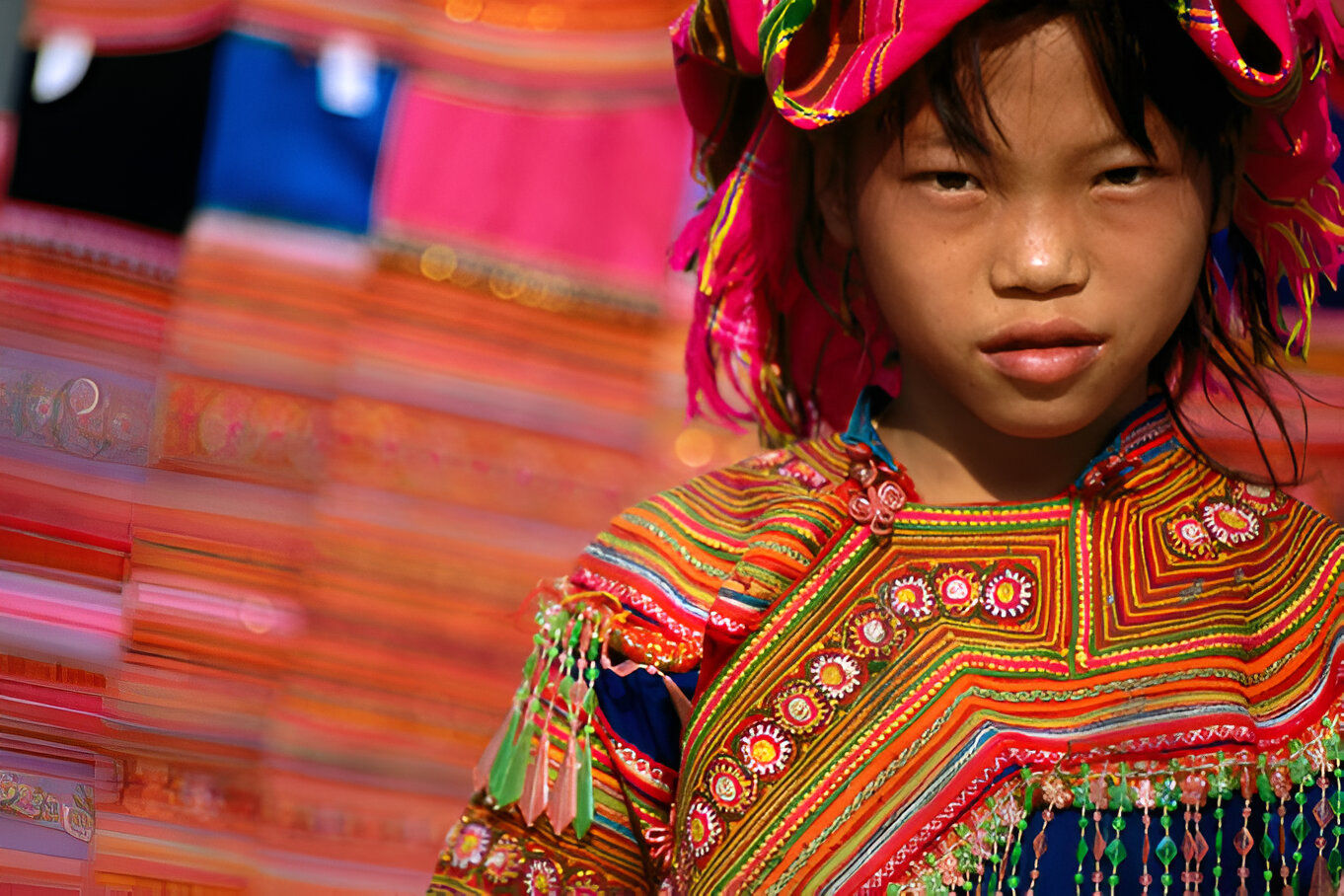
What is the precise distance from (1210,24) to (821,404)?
49 centimetres

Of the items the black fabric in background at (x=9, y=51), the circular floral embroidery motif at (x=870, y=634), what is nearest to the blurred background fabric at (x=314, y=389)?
the black fabric in background at (x=9, y=51)

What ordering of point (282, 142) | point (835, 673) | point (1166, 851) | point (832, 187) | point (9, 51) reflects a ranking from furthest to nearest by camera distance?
point (282, 142) → point (9, 51) → point (832, 187) → point (835, 673) → point (1166, 851)

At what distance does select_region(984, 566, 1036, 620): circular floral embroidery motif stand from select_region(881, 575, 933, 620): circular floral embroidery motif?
43mm

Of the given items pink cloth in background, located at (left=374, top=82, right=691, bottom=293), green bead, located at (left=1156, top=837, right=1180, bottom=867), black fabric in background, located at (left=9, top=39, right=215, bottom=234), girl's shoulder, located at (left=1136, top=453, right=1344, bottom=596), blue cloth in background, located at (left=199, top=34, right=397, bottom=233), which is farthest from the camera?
pink cloth in background, located at (left=374, top=82, right=691, bottom=293)

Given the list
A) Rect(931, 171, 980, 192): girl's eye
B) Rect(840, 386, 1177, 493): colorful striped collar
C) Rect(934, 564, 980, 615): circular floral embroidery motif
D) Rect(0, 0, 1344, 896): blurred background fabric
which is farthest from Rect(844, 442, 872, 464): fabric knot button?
Rect(0, 0, 1344, 896): blurred background fabric

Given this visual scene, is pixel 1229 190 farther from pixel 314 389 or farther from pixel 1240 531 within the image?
pixel 314 389

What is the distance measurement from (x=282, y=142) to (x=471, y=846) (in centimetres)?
99

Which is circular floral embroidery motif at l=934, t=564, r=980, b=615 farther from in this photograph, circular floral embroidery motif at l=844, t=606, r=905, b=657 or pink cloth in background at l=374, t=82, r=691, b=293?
pink cloth in background at l=374, t=82, r=691, b=293

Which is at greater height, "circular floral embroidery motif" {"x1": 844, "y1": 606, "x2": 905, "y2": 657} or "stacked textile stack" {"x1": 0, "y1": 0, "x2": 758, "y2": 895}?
"stacked textile stack" {"x1": 0, "y1": 0, "x2": 758, "y2": 895}

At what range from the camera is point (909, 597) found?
41.6 inches

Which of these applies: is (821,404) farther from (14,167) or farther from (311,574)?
(14,167)

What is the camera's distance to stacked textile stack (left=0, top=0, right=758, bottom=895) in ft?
4.99

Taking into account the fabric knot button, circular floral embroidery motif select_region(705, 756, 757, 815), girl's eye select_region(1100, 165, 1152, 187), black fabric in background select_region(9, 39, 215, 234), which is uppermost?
black fabric in background select_region(9, 39, 215, 234)

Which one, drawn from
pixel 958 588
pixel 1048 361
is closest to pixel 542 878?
pixel 958 588
